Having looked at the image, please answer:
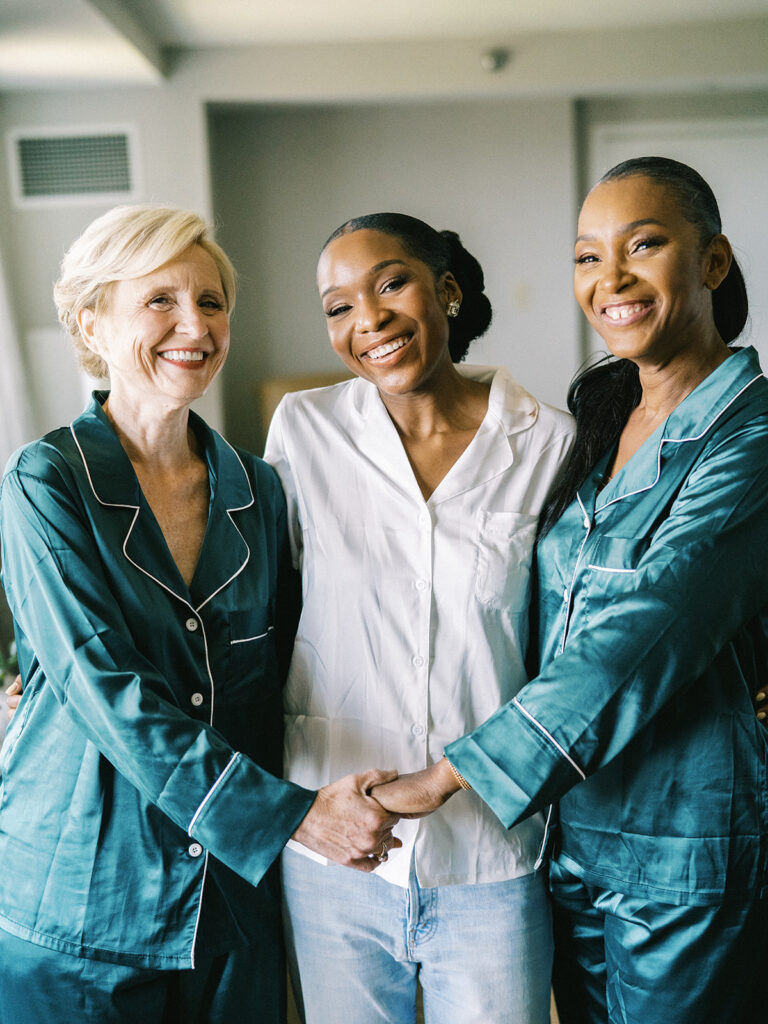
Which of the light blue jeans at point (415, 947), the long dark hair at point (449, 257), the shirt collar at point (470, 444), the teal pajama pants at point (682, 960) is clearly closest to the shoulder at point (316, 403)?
the shirt collar at point (470, 444)

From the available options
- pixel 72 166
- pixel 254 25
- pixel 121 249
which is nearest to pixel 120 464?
pixel 121 249

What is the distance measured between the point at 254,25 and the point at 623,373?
378 cm

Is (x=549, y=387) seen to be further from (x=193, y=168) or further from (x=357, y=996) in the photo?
(x=357, y=996)

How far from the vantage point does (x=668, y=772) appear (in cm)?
134

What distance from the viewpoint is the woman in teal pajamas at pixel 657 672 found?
127cm

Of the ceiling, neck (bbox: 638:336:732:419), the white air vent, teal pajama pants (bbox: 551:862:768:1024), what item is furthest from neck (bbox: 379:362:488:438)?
the white air vent

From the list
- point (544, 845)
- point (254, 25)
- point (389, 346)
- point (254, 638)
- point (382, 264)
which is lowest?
point (544, 845)

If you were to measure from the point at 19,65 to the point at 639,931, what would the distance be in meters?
4.76

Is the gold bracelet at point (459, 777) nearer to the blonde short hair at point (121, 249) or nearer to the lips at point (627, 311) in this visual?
the lips at point (627, 311)

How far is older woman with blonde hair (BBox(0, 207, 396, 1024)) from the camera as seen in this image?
4.26 feet

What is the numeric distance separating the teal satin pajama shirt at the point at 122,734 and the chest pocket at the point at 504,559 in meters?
0.38

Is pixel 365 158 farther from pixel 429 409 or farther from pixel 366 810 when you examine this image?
pixel 366 810

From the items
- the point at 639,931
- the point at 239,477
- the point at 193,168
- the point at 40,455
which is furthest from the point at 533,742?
the point at 193,168

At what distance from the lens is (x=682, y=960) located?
1.33 meters
